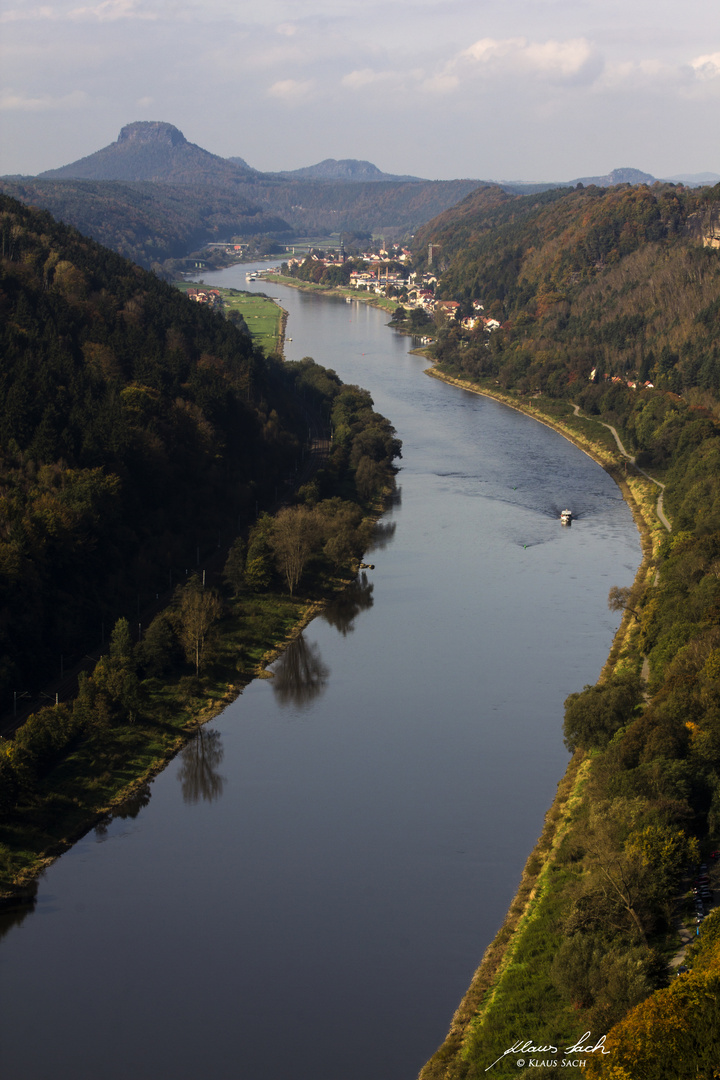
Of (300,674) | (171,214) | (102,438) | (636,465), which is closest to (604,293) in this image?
(636,465)

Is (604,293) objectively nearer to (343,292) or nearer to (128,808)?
(343,292)

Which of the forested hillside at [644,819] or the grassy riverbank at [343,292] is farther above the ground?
the grassy riverbank at [343,292]

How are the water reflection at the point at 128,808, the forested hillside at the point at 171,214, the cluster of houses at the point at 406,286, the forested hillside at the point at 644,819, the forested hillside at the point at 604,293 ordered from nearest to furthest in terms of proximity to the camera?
the forested hillside at the point at 644,819 → the water reflection at the point at 128,808 → the forested hillside at the point at 604,293 → the cluster of houses at the point at 406,286 → the forested hillside at the point at 171,214

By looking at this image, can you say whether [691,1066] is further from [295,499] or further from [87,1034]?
[295,499]

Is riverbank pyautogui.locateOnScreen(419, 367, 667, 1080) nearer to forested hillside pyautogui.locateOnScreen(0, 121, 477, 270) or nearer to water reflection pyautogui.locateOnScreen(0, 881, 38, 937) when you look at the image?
water reflection pyautogui.locateOnScreen(0, 881, 38, 937)

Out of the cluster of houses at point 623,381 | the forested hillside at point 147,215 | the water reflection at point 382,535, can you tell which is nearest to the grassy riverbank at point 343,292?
the forested hillside at point 147,215

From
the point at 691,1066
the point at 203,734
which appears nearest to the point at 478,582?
the point at 203,734

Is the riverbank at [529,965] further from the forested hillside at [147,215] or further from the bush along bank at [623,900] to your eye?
the forested hillside at [147,215]
